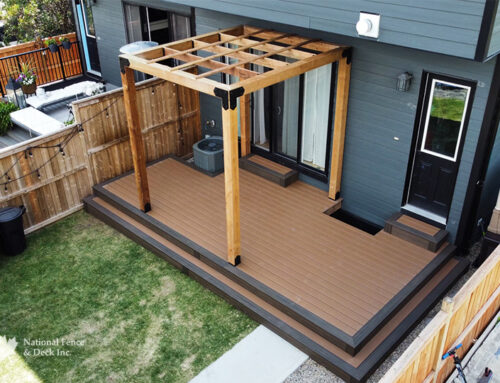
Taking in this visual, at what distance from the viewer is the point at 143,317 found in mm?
6691

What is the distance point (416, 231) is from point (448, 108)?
184 centimetres

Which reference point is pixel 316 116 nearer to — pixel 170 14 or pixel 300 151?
pixel 300 151

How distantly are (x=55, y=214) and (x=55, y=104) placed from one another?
4443mm

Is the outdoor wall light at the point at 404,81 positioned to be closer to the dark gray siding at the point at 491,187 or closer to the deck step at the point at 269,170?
the dark gray siding at the point at 491,187

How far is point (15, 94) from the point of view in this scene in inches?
451

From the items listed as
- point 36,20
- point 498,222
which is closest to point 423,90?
point 498,222

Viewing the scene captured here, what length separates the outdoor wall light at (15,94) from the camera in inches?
449

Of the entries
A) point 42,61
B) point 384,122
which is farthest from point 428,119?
point 42,61

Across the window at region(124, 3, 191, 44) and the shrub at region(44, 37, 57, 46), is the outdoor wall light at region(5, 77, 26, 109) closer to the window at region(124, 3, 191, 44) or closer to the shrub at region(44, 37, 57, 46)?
the shrub at region(44, 37, 57, 46)

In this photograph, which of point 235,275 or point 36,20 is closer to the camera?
point 235,275

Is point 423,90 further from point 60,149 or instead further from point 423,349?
point 60,149

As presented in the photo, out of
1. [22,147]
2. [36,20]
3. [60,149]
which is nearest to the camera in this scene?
[22,147]

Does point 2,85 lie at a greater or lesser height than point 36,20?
lesser

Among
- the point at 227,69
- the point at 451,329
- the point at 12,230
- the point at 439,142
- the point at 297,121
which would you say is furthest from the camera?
the point at 297,121
